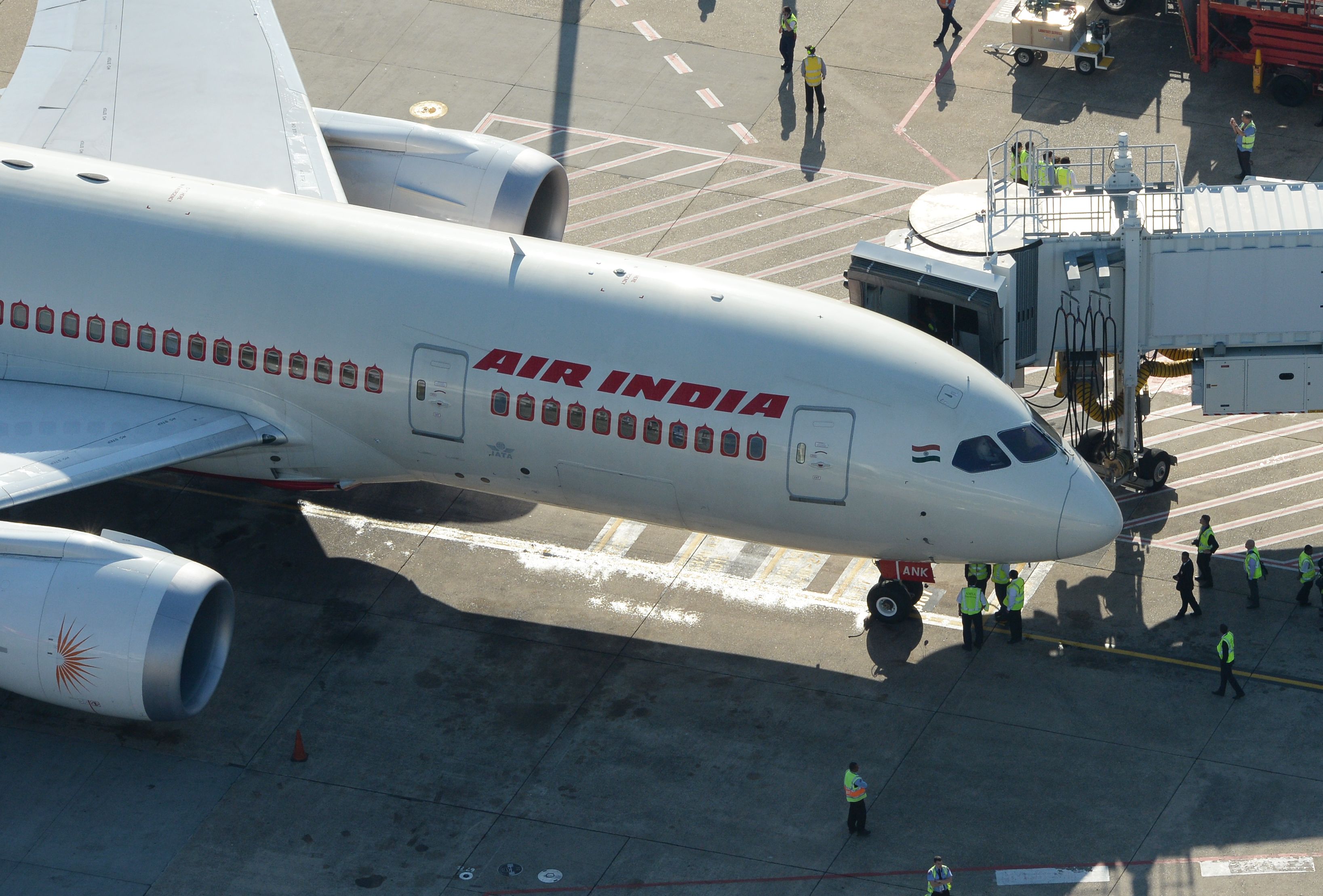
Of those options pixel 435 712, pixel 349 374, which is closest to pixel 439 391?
pixel 349 374

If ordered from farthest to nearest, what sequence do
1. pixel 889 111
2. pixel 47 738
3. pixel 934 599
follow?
pixel 889 111 < pixel 934 599 < pixel 47 738

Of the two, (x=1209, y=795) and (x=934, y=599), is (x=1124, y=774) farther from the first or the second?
(x=934, y=599)

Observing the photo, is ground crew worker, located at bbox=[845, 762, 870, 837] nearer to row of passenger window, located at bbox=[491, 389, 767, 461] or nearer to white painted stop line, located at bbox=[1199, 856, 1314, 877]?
white painted stop line, located at bbox=[1199, 856, 1314, 877]

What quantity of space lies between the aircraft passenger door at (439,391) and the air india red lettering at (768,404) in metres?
4.84

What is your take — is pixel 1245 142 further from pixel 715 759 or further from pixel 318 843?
pixel 318 843

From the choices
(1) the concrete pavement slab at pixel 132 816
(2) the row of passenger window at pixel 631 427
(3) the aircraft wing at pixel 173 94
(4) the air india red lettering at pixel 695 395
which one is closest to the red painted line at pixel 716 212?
(3) the aircraft wing at pixel 173 94

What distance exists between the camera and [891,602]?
32125mm

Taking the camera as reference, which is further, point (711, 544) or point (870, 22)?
point (870, 22)

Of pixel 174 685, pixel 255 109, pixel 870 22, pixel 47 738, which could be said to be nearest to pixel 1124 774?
pixel 174 685

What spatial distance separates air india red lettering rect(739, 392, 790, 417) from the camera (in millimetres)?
29188

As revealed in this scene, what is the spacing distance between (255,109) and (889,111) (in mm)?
16867

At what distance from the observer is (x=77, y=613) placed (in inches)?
1091

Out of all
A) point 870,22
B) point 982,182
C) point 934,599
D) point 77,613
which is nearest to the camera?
point 77,613

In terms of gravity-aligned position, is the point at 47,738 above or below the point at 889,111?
below
